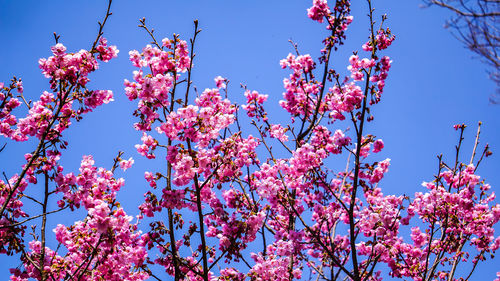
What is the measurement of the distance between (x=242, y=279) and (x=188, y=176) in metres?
2.02

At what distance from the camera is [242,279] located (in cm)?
581

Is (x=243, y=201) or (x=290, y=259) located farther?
(x=243, y=201)

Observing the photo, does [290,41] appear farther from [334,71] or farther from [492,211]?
[492,211]

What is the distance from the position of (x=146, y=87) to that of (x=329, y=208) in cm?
387

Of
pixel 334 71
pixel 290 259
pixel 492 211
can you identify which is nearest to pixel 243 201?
pixel 290 259

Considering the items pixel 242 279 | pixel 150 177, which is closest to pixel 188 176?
pixel 150 177

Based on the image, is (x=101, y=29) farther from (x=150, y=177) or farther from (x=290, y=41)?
(x=290, y=41)

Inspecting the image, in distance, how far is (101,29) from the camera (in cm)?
523

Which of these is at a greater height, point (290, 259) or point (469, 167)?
point (469, 167)

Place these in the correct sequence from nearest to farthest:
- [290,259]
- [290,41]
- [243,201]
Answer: [290,259]
[243,201]
[290,41]

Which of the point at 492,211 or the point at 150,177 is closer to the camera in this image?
the point at 150,177

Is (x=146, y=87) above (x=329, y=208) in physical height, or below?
above

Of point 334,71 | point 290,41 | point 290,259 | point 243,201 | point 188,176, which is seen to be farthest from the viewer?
point 290,41

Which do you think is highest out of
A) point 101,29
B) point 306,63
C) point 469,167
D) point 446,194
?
point 306,63
